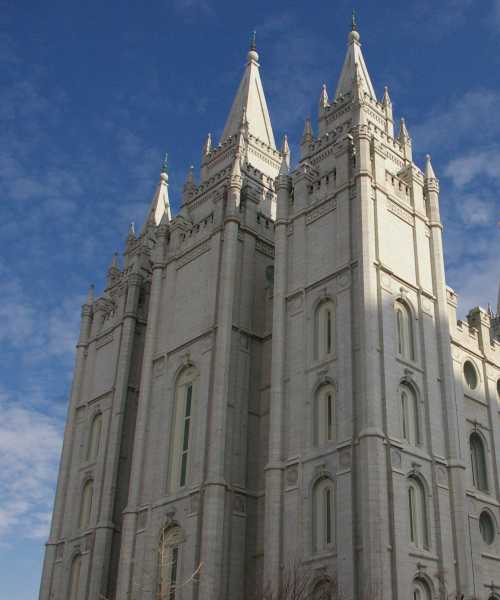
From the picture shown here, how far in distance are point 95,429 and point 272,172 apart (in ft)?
61.1

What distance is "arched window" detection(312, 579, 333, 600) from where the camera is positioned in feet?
101

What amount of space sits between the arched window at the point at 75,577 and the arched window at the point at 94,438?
17.8 ft

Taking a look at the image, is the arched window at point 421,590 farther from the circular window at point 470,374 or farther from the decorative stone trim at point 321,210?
the decorative stone trim at point 321,210

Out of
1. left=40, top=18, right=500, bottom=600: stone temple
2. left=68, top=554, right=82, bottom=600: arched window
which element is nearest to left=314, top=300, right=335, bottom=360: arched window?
left=40, top=18, right=500, bottom=600: stone temple

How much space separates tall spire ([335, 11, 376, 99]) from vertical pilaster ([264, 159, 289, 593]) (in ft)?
29.6

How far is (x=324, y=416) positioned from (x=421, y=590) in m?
7.61

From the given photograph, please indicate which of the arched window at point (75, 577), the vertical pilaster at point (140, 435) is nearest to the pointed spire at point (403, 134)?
the vertical pilaster at point (140, 435)

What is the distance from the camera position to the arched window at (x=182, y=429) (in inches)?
1551

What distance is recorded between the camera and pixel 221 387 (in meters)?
38.4

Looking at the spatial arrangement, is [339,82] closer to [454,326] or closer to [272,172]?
[272,172]

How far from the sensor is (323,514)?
3259 centimetres

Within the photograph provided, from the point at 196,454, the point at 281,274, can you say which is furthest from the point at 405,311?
the point at 196,454

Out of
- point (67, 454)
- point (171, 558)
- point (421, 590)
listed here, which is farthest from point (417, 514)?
point (67, 454)

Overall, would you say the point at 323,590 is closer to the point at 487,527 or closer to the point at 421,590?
the point at 421,590
